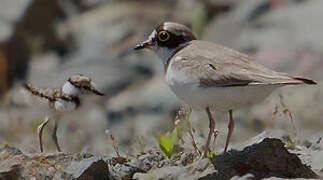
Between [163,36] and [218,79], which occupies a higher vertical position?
[163,36]

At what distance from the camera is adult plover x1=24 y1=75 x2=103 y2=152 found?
32.6 ft

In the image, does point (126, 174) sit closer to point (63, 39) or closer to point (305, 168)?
point (305, 168)

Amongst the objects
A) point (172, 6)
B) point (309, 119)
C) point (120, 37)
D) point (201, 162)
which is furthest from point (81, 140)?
point (201, 162)

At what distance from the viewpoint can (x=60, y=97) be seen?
9992 mm

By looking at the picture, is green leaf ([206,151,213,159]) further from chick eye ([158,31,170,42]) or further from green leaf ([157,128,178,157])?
chick eye ([158,31,170,42])

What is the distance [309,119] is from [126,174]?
735 cm

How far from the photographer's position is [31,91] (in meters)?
10.2

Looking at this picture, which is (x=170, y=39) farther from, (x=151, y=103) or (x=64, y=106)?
(x=151, y=103)

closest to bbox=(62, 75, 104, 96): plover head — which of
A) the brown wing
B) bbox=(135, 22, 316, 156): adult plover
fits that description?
bbox=(135, 22, 316, 156): adult plover

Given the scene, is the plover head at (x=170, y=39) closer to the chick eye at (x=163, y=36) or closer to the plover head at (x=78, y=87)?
the chick eye at (x=163, y=36)

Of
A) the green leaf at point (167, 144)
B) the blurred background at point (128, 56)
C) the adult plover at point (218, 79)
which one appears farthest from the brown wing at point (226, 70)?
the blurred background at point (128, 56)

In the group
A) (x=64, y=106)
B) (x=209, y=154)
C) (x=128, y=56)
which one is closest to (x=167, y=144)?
(x=209, y=154)

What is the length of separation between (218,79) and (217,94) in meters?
0.13

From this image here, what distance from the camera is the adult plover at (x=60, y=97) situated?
9.95 meters
